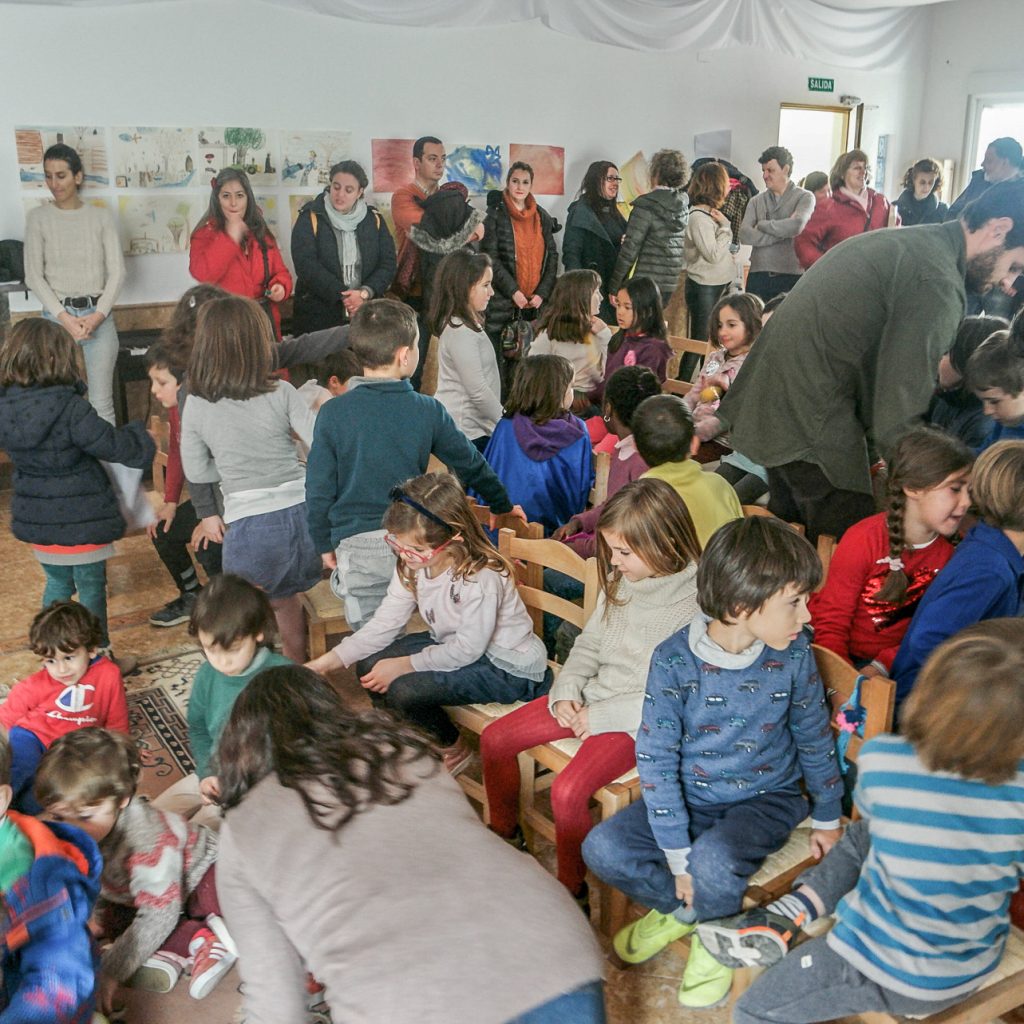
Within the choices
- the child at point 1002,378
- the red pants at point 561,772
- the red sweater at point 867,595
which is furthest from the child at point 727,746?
the child at point 1002,378

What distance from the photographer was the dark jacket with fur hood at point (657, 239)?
6.12 m

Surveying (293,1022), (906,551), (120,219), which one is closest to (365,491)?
(906,551)

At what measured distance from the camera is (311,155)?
19.8ft

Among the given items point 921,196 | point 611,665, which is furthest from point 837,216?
point 611,665

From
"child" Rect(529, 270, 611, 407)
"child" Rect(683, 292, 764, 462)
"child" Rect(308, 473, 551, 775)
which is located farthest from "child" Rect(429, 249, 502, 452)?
"child" Rect(308, 473, 551, 775)

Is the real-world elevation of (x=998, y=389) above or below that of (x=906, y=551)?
above

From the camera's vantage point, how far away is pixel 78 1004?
1622mm

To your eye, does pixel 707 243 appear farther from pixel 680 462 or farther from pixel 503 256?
pixel 680 462

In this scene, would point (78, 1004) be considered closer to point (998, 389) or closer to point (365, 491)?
point (365, 491)

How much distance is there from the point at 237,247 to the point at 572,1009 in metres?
4.70

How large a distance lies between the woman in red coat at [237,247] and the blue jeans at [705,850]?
4.02m

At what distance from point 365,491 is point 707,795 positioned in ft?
4.17

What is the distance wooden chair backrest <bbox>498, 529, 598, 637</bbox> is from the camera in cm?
245

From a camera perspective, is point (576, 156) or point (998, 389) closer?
point (998, 389)
